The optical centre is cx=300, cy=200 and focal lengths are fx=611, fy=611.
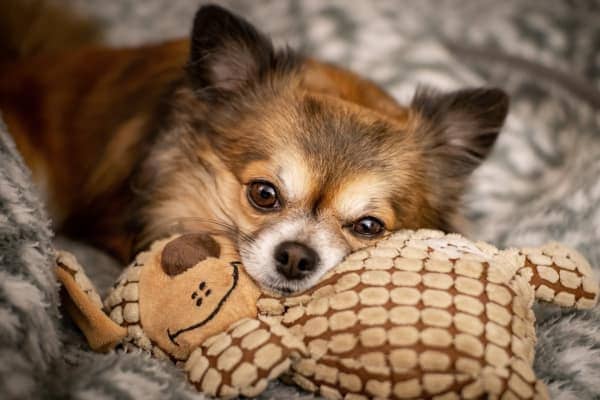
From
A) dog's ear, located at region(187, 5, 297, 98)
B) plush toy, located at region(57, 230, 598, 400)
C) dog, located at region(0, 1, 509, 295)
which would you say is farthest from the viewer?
dog's ear, located at region(187, 5, 297, 98)

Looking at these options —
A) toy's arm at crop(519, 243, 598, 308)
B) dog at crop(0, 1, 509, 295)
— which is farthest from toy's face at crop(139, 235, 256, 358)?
toy's arm at crop(519, 243, 598, 308)

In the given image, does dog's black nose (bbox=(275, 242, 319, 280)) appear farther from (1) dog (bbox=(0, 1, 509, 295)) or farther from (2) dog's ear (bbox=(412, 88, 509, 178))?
(2) dog's ear (bbox=(412, 88, 509, 178))

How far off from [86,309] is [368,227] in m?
0.63

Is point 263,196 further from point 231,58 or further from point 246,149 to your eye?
point 231,58

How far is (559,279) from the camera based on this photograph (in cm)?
116

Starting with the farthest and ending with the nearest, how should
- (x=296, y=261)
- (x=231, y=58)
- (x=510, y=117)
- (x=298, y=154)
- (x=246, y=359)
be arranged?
(x=510, y=117) → (x=231, y=58) → (x=298, y=154) → (x=296, y=261) → (x=246, y=359)

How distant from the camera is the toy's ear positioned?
1107 mm

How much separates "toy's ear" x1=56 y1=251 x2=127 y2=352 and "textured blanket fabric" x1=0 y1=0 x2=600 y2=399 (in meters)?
0.03

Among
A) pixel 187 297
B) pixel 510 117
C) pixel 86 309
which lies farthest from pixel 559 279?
pixel 510 117

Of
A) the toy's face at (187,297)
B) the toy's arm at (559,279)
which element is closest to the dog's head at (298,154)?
the toy's face at (187,297)

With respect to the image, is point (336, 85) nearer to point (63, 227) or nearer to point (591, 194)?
point (591, 194)

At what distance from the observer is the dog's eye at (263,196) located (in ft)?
4.51

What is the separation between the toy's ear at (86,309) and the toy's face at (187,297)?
2.5 inches

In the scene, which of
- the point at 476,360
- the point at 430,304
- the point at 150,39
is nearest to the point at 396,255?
the point at 430,304
